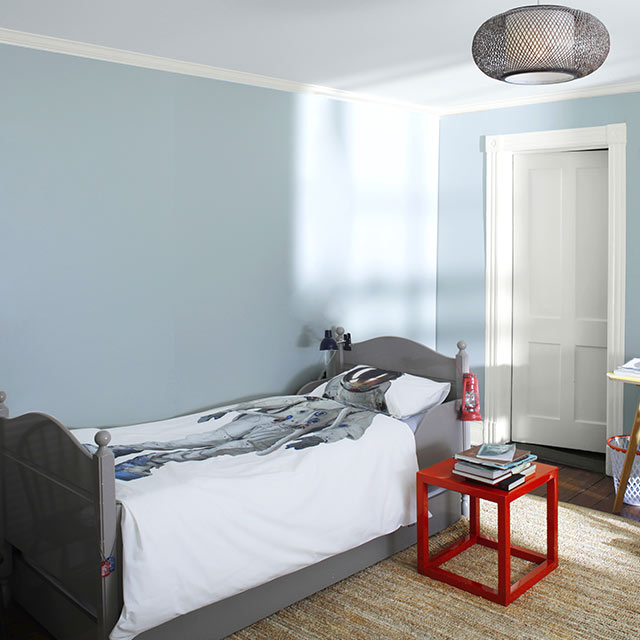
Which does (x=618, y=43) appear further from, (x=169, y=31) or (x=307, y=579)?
(x=307, y=579)

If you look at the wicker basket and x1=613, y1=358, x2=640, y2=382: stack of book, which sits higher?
x1=613, y1=358, x2=640, y2=382: stack of book

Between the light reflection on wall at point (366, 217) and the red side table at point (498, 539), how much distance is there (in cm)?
149

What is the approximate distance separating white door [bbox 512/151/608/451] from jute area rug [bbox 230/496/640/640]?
1416 mm

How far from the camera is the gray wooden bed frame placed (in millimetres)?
2162

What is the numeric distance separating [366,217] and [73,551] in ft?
9.15

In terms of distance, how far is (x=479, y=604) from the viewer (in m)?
2.72

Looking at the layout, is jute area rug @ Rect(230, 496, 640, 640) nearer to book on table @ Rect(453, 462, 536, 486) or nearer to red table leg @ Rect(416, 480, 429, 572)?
red table leg @ Rect(416, 480, 429, 572)

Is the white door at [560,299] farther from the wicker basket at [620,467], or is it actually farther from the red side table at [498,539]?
the red side table at [498,539]

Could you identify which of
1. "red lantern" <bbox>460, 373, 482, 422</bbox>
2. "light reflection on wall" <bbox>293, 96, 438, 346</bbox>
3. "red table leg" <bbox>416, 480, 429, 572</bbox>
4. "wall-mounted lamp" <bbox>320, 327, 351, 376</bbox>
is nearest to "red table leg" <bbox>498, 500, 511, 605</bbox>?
"red table leg" <bbox>416, 480, 429, 572</bbox>

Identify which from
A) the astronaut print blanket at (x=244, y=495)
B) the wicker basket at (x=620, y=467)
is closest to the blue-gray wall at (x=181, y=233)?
the astronaut print blanket at (x=244, y=495)

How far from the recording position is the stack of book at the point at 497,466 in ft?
9.23

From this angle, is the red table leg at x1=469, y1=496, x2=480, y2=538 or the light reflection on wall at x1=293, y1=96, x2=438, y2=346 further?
the light reflection on wall at x1=293, y1=96, x2=438, y2=346

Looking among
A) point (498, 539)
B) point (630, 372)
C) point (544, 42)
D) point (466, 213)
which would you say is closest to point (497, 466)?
point (498, 539)

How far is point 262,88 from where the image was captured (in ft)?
12.5
